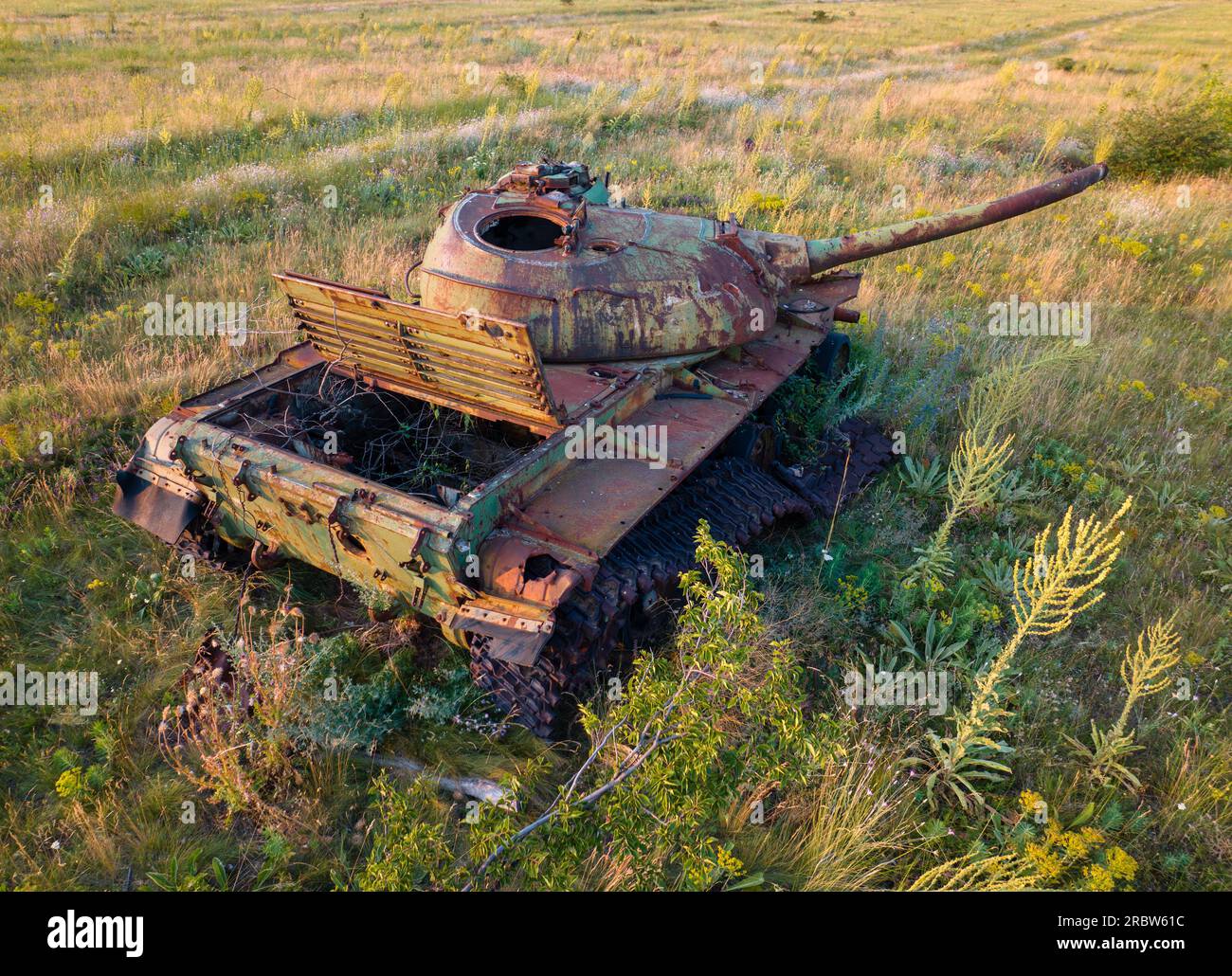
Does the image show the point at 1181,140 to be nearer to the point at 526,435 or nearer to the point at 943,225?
the point at 943,225

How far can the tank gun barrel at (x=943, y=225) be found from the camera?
6.44 m

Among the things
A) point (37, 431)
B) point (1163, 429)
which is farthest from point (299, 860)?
point (1163, 429)

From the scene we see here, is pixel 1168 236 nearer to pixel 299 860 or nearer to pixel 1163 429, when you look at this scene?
pixel 1163 429

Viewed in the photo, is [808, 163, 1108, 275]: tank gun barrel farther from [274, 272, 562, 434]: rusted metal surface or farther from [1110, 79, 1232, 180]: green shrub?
[1110, 79, 1232, 180]: green shrub

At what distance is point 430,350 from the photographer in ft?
14.3

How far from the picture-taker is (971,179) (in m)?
13.7

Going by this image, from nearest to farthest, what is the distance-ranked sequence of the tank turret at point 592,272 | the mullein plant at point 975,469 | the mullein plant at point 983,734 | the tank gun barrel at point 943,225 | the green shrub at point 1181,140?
the mullein plant at point 983,734, the tank turret at point 592,272, the mullein plant at point 975,469, the tank gun barrel at point 943,225, the green shrub at point 1181,140

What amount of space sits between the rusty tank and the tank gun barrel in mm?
41

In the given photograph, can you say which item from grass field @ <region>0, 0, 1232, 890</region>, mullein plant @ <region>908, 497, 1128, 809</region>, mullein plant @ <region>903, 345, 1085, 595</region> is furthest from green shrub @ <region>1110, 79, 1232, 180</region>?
mullein plant @ <region>908, 497, 1128, 809</region>

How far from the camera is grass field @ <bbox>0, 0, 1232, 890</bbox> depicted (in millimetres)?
3838

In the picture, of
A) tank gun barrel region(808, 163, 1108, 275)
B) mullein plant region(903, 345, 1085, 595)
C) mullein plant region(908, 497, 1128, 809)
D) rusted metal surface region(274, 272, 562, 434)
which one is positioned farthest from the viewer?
tank gun barrel region(808, 163, 1108, 275)

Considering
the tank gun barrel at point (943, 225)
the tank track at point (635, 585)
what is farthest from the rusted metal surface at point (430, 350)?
the tank gun barrel at point (943, 225)

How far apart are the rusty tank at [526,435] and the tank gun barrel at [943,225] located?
0.04m

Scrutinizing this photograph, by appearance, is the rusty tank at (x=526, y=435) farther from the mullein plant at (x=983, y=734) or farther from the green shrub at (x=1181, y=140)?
the green shrub at (x=1181, y=140)
